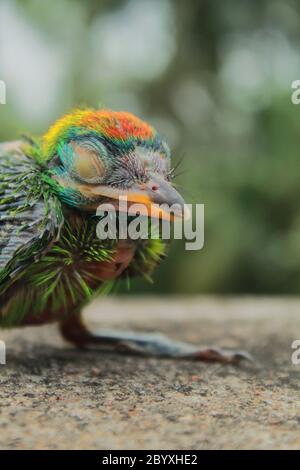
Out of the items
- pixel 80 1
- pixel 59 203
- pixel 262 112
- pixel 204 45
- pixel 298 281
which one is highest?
pixel 80 1

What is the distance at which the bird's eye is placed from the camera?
7.76 feet

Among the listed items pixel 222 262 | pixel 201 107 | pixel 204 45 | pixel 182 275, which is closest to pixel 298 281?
pixel 222 262

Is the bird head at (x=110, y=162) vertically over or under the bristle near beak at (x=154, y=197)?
over

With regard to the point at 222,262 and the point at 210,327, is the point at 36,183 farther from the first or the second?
the point at 222,262

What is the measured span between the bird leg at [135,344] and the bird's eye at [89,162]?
36.7 inches

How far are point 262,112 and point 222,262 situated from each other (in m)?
2.46

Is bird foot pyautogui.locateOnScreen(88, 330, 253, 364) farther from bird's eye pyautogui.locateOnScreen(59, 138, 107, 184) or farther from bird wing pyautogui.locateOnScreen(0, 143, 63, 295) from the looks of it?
bird's eye pyautogui.locateOnScreen(59, 138, 107, 184)

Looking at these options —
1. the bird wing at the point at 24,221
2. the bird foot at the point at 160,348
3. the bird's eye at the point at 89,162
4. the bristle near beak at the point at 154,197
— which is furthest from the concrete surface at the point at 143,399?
the bird's eye at the point at 89,162

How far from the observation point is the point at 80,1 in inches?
449

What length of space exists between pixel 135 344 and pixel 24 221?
1.05 m

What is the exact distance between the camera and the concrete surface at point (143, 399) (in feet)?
5.99

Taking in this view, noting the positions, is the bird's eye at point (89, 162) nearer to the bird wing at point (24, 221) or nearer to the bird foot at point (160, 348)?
the bird wing at point (24, 221)

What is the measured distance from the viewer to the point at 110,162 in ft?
7.74
